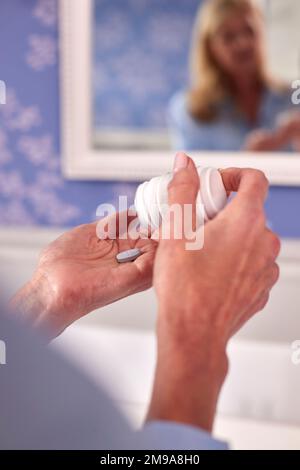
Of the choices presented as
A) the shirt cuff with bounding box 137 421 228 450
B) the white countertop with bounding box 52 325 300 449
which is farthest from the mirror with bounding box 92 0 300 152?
the shirt cuff with bounding box 137 421 228 450

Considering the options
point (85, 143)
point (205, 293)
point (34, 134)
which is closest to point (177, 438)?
point (205, 293)

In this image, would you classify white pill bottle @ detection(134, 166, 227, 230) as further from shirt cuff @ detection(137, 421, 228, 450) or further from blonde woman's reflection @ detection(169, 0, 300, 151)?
blonde woman's reflection @ detection(169, 0, 300, 151)

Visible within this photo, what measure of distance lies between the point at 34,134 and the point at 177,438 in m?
1.81

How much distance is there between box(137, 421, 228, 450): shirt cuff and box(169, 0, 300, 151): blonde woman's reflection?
1576mm

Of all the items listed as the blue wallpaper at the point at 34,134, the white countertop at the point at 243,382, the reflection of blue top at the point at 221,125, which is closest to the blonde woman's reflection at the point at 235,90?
the reflection of blue top at the point at 221,125

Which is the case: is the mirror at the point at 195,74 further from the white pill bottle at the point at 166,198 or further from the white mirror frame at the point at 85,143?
the white pill bottle at the point at 166,198

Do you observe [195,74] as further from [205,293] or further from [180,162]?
[205,293]

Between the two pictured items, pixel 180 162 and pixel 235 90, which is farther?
A: pixel 235 90

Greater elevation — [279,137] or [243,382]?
[279,137]

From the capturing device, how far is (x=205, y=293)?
584 mm

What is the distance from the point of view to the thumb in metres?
0.69

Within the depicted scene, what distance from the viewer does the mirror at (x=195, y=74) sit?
190cm

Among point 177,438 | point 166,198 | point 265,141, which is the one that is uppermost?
point 265,141

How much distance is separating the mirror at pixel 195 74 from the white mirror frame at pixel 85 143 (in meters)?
0.03
